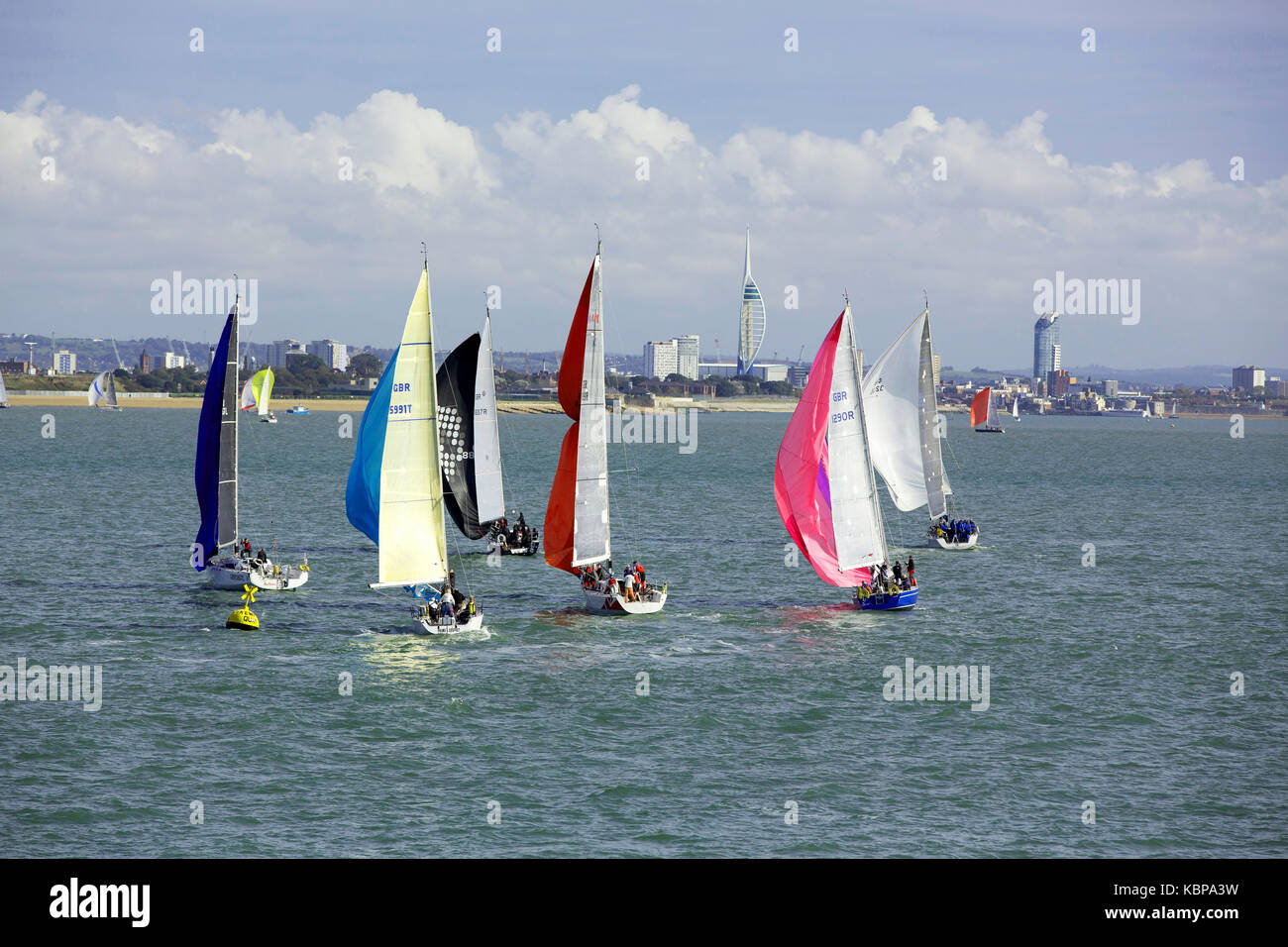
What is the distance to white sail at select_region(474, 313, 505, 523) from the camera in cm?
6306

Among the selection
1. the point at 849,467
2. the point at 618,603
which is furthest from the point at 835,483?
the point at 618,603

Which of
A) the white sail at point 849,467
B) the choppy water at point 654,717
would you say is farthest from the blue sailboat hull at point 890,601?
the white sail at point 849,467

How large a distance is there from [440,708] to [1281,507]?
319 ft

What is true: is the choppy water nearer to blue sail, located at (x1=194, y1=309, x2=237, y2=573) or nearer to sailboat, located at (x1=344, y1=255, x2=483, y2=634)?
sailboat, located at (x1=344, y1=255, x2=483, y2=634)

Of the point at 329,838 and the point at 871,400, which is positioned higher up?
the point at 871,400

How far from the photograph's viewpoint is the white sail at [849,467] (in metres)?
49.9

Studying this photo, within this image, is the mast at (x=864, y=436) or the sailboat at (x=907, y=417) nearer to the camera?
the mast at (x=864, y=436)

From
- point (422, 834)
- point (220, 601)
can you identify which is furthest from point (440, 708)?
point (220, 601)

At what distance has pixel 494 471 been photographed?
64.0 meters

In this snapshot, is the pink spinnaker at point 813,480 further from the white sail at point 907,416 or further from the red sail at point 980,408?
the red sail at point 980,408

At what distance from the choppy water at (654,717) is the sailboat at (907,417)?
5.16m

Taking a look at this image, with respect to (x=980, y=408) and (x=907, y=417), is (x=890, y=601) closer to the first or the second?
(x=907, y=417)

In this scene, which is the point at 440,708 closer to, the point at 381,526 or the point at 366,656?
the point at 366,656

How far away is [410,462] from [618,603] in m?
10.3
